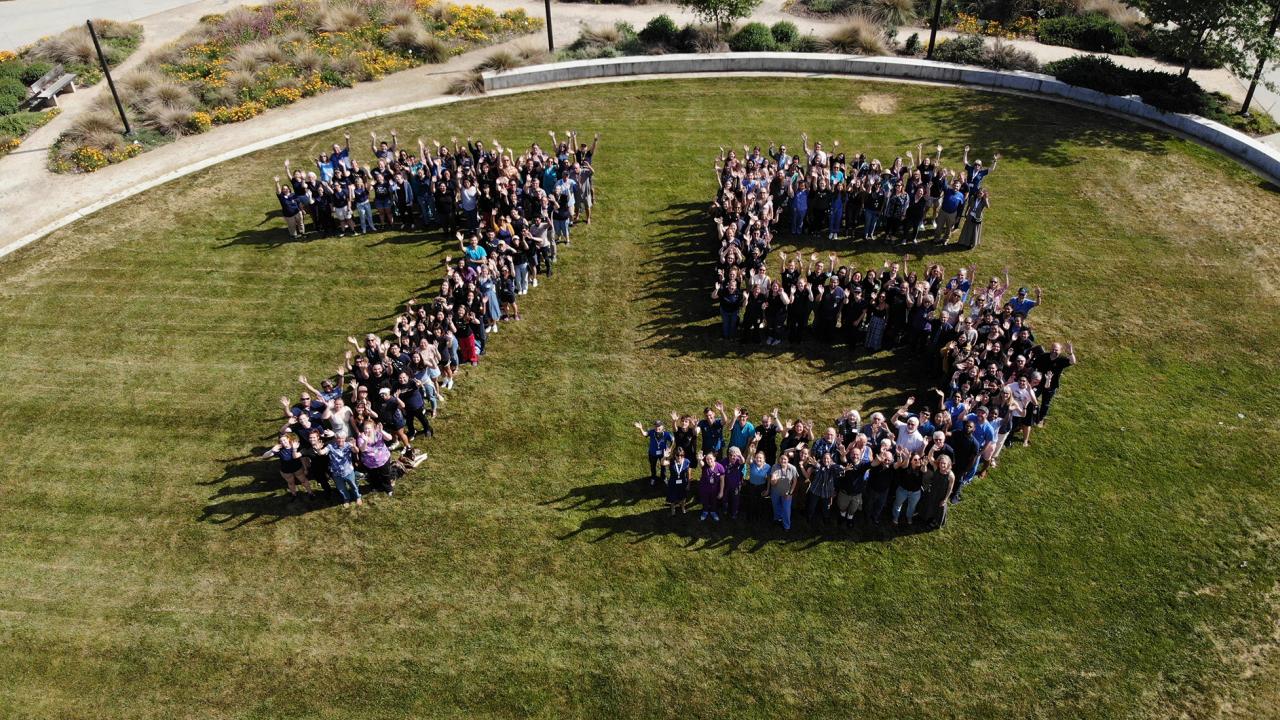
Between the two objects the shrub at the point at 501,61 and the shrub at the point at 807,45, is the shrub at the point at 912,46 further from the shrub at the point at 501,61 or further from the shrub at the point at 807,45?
the shrub at the point at 501,61

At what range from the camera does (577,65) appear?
2631cm

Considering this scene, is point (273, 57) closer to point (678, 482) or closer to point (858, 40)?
point (858, 40)

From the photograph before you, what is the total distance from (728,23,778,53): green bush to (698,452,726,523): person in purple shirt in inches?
731

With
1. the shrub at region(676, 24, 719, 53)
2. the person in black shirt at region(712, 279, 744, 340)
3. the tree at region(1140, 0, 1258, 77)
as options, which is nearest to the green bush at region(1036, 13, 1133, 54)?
the tree at region(1140, 0, 1258, 77)

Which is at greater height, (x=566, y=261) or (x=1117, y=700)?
(x=566, y=261)

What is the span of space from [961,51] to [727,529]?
19749mm

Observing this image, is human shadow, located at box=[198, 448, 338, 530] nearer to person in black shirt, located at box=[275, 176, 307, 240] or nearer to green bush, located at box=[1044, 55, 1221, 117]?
person in black shirt, located at box=[275, 176, 307, 240]

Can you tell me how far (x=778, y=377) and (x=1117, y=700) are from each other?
730 cm

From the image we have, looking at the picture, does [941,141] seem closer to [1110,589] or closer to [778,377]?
[778,377]

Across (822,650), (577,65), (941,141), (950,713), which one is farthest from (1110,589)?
(577,65)

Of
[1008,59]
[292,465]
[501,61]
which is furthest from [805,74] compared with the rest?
[292,465]

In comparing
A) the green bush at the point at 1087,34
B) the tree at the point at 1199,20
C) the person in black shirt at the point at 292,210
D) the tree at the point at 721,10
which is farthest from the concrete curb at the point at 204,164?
the tree at the point at 1199,20

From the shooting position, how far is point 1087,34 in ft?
89.2

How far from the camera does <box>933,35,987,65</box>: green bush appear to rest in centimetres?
2592
